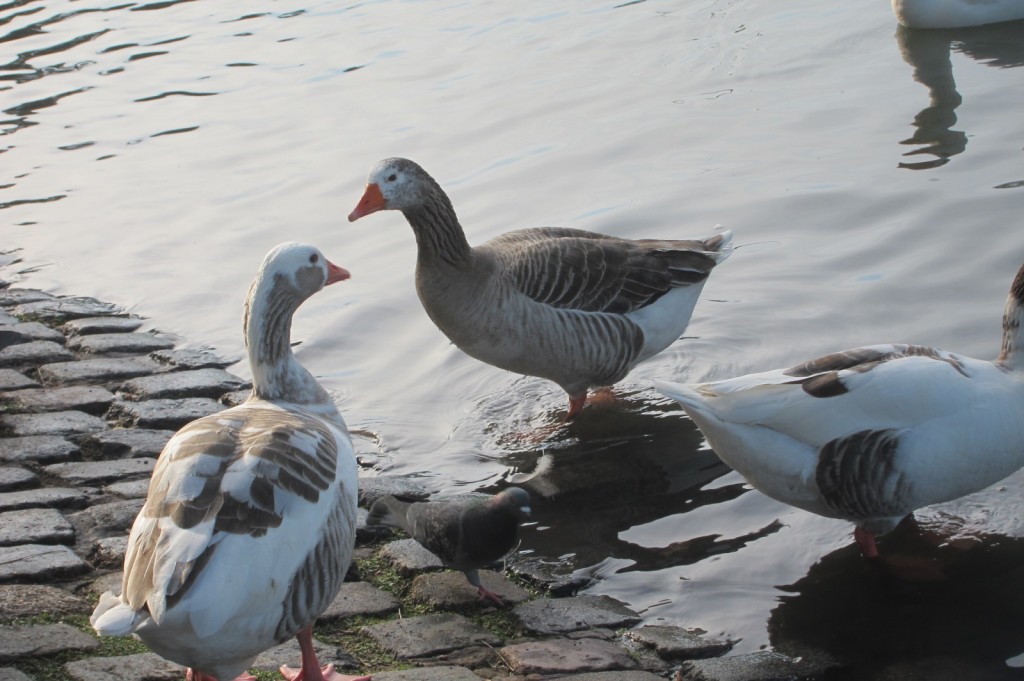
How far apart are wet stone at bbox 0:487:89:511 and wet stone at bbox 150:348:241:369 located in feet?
7.41

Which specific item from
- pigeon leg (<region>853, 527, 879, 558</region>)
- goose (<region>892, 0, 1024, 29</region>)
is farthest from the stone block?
goose (<region>892, 0, 1024, 29</region>)

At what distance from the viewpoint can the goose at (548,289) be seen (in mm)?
7180

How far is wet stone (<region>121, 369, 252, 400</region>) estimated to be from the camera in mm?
7223

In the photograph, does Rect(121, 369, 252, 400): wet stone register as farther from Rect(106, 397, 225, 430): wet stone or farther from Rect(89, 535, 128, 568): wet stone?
Rect(89, 535, 128, 568): wet stone

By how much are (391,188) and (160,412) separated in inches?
73.4

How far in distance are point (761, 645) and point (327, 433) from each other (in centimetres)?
199

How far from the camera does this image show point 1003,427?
5137mm

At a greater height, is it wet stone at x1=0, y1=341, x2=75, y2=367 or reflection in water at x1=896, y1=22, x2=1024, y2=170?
wet stone at x1=0, y1=341, x2=75, y2=367

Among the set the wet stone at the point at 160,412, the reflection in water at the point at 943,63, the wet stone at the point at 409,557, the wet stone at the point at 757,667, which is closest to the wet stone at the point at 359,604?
the wet stone at the point at 409,557

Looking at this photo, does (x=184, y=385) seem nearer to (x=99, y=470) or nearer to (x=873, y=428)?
(x=99, y=470)

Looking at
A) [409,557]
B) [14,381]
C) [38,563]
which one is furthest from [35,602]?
[14,381]

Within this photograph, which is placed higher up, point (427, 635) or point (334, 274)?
point (334, 274)

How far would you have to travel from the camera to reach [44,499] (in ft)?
18.4

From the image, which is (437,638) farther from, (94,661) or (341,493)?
(94,661)
